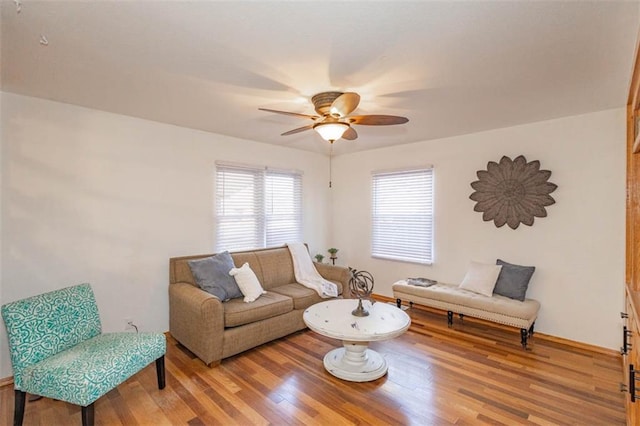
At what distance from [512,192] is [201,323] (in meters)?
3.65

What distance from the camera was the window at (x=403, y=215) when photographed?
14.6 feet

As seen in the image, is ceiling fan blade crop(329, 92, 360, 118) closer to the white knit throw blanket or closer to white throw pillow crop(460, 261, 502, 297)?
the white knit throw blanket

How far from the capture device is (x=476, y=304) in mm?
3428

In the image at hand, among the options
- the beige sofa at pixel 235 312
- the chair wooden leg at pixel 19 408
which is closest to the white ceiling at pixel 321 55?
the beige sofa at pixel 235 312

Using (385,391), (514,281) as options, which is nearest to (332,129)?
(385,391)

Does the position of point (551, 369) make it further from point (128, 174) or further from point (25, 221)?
point (25, 221)

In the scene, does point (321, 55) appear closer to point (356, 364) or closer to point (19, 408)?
point (356, 364)

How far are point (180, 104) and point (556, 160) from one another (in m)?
3.93

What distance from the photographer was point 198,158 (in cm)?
380

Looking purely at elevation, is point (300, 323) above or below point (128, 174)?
below

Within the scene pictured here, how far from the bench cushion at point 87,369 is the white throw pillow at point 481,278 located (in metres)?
3.34

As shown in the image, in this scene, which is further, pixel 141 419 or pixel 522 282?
pixel 522 282

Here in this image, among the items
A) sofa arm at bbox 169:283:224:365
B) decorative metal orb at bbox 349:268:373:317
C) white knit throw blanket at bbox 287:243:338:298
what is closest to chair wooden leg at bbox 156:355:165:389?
sofa arm at bbox 169:283:224:365

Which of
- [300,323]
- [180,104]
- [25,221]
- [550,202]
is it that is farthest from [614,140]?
[25,221]
